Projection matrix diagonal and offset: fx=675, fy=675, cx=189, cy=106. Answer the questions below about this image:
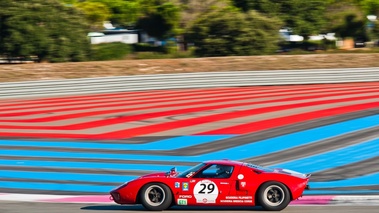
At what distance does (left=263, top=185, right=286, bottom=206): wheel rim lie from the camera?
34.5 ft

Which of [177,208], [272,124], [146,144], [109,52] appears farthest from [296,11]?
[177,208]

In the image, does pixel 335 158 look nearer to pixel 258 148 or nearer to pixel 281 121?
pixel 258 148

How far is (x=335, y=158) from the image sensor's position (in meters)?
15.4

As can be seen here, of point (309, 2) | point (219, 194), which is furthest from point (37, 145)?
point (309, 2)

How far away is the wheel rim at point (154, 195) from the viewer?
35.2 feet

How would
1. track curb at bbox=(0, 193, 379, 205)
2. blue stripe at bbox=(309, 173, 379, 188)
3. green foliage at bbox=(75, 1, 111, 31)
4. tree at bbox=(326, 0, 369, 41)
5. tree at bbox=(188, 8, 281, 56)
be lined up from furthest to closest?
green foliage at bbox=(75, 1, 111, 31)
tree at bbox=(326, 0, 369, 41)
tree at bbox=(188, 8, 281, 56)
blue stripe at bbox=(309, 173, 379, 188)
track curb at bbox=(0, 193, 379, 205)

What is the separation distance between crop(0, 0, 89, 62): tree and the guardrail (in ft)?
19.6

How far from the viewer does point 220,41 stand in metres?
32.4

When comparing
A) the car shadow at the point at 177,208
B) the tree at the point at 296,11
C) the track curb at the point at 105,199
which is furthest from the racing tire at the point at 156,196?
the tree at the point at 296,11

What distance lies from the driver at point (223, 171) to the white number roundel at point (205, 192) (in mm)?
215

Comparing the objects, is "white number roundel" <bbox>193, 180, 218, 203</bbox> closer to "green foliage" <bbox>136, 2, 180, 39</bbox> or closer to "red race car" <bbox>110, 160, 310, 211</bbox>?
"red race car" <bbox>110, 160, 310, 211</bbox>

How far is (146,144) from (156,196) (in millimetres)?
6378

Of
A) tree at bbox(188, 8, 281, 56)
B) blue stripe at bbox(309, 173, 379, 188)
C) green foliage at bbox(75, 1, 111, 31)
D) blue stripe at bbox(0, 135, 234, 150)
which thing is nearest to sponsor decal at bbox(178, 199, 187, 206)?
blue stripe at bbox(309, 173, 379, 188)

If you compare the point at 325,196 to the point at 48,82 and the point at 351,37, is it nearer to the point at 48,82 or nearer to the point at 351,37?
the point at 48,82
